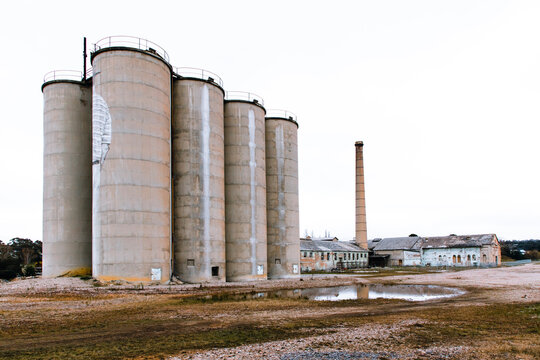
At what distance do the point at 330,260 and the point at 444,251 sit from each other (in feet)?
80.5

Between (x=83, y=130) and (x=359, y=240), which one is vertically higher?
(x=83, y=130)

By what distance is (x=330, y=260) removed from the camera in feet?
246

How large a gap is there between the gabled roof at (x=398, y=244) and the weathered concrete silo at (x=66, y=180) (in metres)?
65.5

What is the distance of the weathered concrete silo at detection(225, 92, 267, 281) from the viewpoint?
138 ft

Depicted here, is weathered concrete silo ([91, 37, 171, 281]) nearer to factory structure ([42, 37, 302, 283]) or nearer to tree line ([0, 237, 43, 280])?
factory structure ([42, 37, 302, 283])


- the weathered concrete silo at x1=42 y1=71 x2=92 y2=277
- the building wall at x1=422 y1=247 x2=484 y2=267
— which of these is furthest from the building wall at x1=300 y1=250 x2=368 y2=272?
the weathered concrete silo at x1=42 y1=71 x2=92 y2=277

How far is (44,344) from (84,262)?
27931mm

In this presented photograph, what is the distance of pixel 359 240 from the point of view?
8319 cm

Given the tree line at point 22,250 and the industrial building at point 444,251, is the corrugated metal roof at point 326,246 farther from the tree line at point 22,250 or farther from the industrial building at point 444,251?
the tree line at point 22,250

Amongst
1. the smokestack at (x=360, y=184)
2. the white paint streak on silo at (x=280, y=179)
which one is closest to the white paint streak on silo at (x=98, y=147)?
the white paint streak on silo at (x=280, y=179)

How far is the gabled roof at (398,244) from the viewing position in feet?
291

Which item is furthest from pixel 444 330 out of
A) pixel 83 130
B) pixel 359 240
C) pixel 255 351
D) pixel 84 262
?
pixel 359 240

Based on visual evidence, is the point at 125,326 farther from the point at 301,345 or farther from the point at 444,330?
the point at 444,330

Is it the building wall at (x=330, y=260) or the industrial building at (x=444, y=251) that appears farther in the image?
the industrial building at (x=444, y=251)
